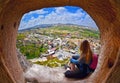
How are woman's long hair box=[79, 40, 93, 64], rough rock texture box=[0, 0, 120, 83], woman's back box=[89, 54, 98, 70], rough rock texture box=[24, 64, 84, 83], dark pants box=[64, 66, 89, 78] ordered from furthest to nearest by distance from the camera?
dark pants box=[64, 66, 89, 78] < rough rock texture box=[24, 64, 84, 83] < woman's back box=[89, 54, 98, 70] < woman's long hair box=[79, 40, 93, 64] < rough rock texture box=[0, 0, 120, 83]

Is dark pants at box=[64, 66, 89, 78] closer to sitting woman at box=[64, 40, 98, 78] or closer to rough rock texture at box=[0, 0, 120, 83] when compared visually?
sitting woman at box=[64, 40, 98, 78]

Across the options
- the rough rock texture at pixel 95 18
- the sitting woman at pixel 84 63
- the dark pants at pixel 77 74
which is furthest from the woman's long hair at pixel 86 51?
the rough rock texture at pixel 95 18

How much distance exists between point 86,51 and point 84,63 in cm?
38

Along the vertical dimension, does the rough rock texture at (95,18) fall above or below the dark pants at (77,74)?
above

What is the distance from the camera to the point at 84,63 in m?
6.59

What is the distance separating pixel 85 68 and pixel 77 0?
9.79 feet

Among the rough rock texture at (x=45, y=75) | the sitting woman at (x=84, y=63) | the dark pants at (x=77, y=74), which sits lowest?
the rough rock texture at (x=45, y=75)

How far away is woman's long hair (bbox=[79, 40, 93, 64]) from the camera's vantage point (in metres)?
6.32

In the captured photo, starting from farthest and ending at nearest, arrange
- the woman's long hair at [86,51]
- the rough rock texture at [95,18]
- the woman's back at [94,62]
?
the woman's back at [94,62]
the woman's long hair at [86,51]
the rough rock texture at [95,18]

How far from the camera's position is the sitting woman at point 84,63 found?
6.36 meters

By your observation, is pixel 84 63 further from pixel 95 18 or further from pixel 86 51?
pixel 95 18

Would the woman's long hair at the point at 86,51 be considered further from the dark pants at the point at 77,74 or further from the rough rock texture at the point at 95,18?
the rough rock texture at the point at 95,18

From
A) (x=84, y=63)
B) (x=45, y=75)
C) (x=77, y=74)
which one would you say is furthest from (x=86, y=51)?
(x=45, y=75)

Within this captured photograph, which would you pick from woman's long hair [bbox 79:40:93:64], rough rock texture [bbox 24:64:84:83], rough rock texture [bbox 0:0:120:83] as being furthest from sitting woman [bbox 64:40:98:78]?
rough rock texture [bbox 0:0:120:83]
